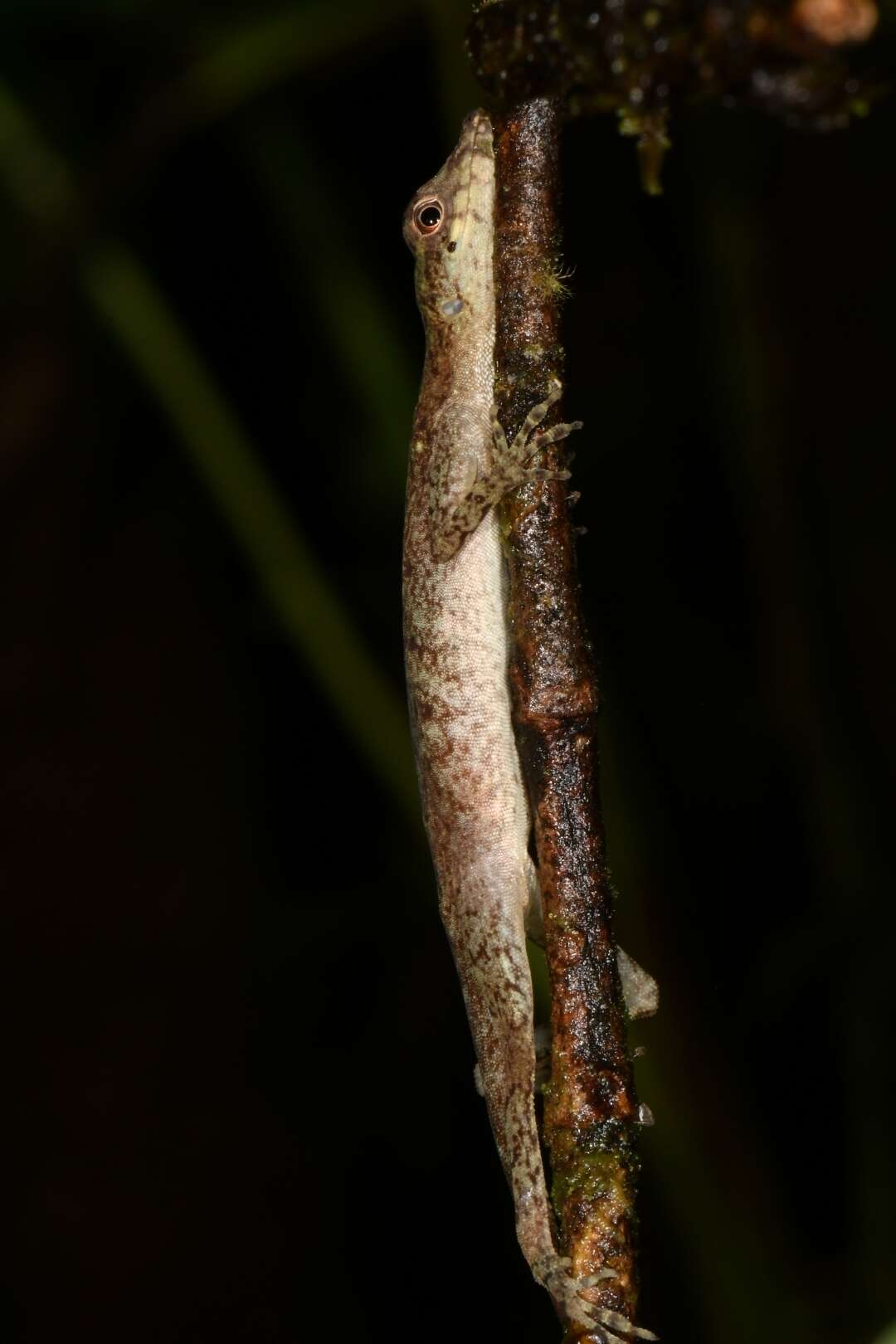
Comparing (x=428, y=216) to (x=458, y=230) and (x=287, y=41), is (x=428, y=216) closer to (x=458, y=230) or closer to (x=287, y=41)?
(x=458, y=230)

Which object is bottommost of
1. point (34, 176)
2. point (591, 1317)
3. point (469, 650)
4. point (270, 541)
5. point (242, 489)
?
point (591, 1317)

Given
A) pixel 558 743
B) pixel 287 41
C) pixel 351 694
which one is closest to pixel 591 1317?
pixel 558 743

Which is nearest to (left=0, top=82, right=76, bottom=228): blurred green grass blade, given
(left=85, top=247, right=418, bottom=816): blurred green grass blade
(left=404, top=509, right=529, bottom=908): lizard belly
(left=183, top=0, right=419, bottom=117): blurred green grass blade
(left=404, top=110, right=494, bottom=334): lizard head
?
(left=85, top=247, right=418, bottom=816): blurred green grass blade

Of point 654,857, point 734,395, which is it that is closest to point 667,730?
point 654,857

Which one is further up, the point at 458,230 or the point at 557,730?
the point at 458,230

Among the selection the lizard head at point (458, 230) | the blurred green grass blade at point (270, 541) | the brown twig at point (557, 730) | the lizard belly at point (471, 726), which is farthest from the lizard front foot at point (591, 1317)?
the lizard head at point (458, 230)

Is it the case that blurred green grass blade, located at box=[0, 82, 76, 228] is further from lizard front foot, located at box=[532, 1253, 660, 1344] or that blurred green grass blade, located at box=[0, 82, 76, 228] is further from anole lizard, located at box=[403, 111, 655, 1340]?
lizard front foot, located at box=[532, 1253, 660, 1344]
